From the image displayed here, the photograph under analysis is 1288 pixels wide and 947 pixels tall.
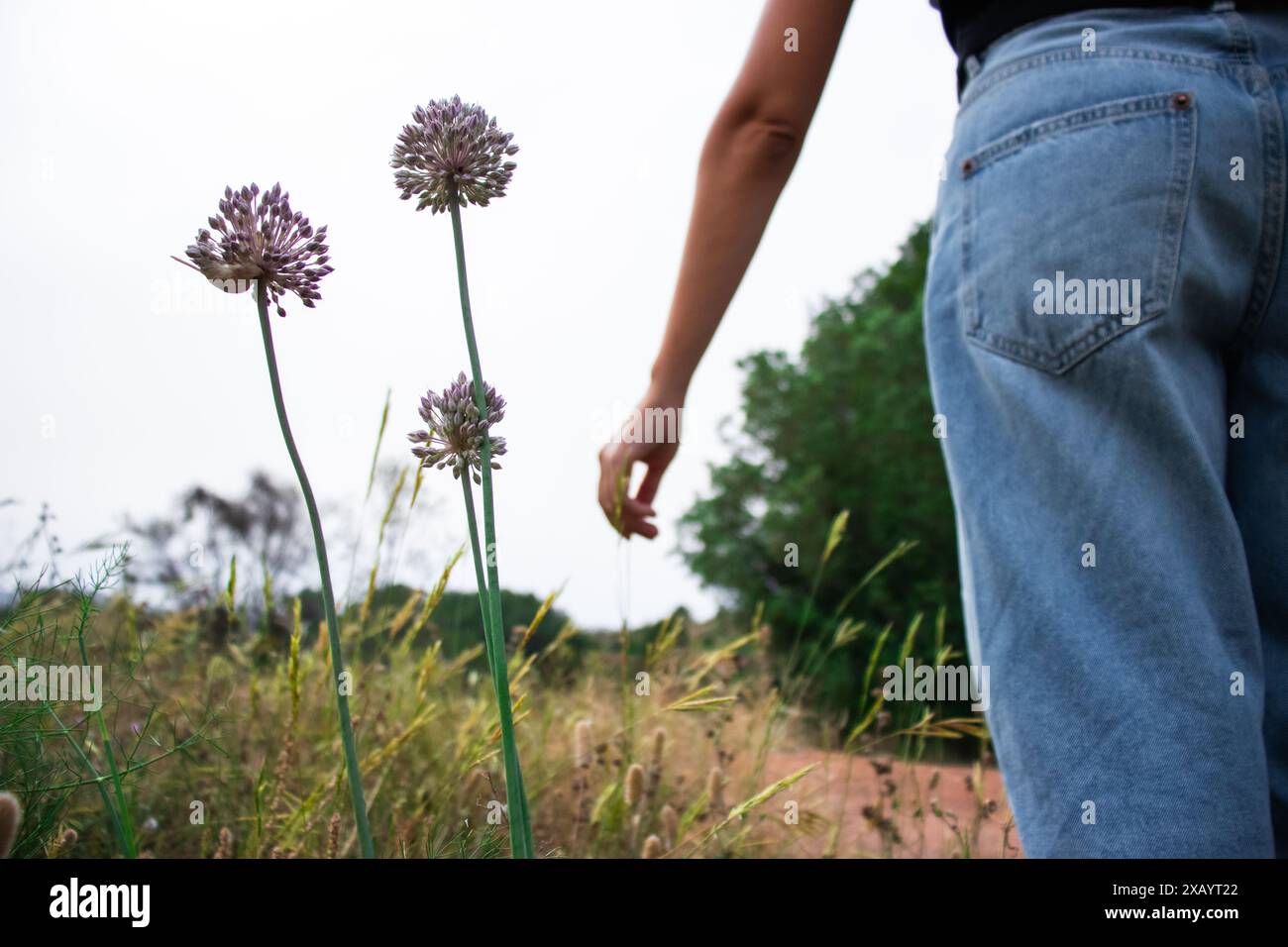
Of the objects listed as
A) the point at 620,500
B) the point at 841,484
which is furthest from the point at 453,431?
the point at 841,484

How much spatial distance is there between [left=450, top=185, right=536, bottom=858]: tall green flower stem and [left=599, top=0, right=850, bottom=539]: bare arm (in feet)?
2.30

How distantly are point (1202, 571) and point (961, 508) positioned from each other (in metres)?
0.28

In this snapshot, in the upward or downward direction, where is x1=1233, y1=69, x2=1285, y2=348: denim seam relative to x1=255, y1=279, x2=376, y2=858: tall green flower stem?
upward

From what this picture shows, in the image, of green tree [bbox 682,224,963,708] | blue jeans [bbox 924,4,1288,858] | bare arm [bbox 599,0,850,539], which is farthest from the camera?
green tree [bbox 682,224,963,708]

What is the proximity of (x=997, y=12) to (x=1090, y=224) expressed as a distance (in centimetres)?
36

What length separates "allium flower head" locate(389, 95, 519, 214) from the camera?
1.87 feet

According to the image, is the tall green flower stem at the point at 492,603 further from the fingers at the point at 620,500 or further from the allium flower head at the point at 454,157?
the fingers at the point at 620,500

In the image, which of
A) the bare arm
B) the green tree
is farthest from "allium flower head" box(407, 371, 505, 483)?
the green tree

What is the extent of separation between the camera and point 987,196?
1132 millimetres

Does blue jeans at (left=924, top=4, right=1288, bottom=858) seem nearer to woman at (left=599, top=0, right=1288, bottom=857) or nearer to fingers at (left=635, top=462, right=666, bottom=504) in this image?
woman at (left=599, top=0, right=1288, bottom=857)

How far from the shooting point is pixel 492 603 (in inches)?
20.3

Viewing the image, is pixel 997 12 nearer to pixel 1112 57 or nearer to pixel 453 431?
pixel 1112 57
